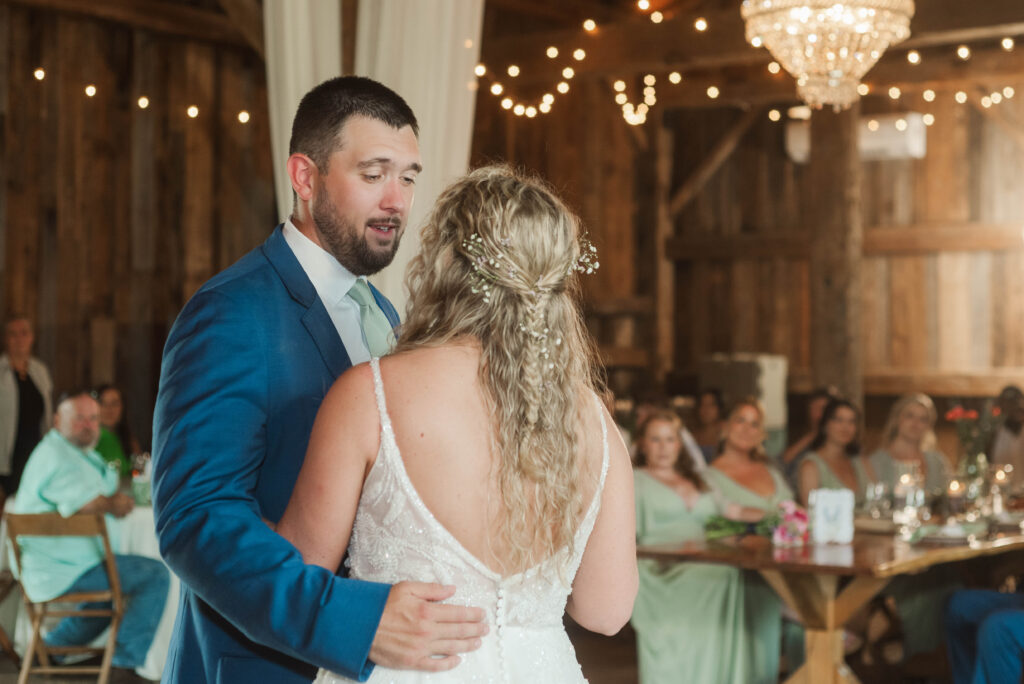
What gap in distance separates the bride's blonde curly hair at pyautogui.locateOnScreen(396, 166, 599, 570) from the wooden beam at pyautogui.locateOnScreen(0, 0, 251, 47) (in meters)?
7.66

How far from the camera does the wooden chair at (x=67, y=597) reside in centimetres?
494

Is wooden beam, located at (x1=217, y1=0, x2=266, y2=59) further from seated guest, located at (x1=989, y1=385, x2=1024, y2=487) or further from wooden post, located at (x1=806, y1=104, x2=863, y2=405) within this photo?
wooden post, located at (x1=806, y1=104, x2=863, y2=405)

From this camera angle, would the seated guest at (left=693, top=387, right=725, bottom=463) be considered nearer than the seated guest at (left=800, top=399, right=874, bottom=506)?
No

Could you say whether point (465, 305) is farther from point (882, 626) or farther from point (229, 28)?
point (229, 28)

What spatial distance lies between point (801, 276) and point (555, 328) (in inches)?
414

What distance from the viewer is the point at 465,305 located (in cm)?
155

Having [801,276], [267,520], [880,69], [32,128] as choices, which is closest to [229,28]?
[32,128]

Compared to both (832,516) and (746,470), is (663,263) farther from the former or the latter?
(832,516)

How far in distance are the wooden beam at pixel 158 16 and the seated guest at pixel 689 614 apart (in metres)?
5.36

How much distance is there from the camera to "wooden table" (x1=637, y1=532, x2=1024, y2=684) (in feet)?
13.0

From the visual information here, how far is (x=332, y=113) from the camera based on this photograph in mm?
1693

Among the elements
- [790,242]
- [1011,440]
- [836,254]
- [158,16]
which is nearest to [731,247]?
[790,242]

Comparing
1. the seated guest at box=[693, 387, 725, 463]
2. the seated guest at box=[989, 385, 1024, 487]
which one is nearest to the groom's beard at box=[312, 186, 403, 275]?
the seated guest at box=[989, 385, 1024, 487]

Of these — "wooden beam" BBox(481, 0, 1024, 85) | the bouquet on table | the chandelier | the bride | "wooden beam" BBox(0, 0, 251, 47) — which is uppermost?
"wooden beam" BBox(0, 0, 251, 47)
